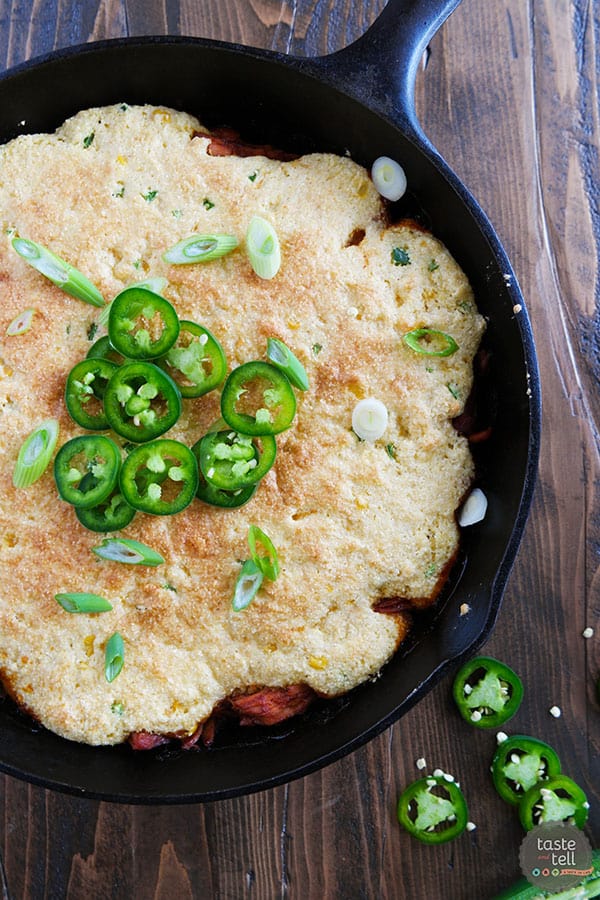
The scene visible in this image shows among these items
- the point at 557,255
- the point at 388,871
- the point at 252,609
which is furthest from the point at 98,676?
the point at 557,255

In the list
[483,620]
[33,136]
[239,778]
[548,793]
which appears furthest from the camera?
[548,793]

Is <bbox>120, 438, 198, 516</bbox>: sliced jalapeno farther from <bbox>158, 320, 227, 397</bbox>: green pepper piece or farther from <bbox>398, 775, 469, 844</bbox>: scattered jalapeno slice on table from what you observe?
<bbox>398, 775, 469, 844</bbox>: scattered jalapeno slice on table

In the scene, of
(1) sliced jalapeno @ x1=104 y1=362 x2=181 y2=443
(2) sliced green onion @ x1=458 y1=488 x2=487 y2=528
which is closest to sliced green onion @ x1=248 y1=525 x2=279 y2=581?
(1) sliced jalapeno @ x1=104 y1=362 x2=181 y2=443

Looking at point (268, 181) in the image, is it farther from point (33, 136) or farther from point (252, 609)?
point (252, 609)

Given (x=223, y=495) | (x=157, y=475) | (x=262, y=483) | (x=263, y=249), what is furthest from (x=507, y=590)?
(x=263, y=249)

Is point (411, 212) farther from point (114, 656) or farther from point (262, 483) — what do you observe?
point (114, 656)

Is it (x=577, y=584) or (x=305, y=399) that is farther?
(x=577, y=584)
